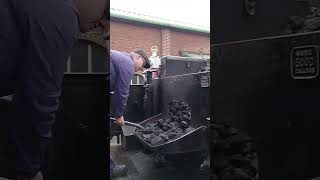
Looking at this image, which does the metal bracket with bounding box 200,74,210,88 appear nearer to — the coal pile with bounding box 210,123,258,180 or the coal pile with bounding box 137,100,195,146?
the coal pile with bounding box 137,100,195,146

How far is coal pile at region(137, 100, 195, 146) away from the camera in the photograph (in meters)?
1.85

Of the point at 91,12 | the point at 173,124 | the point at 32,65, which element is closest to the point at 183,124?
the point at 173,124

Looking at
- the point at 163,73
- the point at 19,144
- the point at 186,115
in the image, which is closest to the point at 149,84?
the point at 163,73

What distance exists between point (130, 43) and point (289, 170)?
0.76m

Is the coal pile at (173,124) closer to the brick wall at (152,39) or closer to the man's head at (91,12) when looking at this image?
the brick wall at (152,39)

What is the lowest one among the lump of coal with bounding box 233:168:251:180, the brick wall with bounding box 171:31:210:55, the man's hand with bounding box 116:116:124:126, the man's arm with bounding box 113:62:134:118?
the lump of coal with bounding box 233:168:251:180

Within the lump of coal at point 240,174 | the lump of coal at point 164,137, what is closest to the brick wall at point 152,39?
the lump of coal at point 164,137

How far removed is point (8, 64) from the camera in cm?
131

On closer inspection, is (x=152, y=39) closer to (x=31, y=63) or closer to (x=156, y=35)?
(x=156, y=35)

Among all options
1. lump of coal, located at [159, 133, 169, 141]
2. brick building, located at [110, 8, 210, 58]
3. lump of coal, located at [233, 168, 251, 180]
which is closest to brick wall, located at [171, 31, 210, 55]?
→ brick building, located at [110, 8, 210, 58]

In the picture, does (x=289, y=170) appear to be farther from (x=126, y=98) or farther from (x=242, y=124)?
(x=126, y=98)

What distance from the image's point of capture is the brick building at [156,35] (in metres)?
1.60

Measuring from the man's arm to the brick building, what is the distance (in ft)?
0.30

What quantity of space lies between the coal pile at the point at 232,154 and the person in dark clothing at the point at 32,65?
604 millimetres
